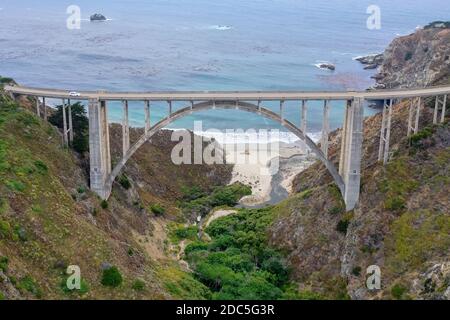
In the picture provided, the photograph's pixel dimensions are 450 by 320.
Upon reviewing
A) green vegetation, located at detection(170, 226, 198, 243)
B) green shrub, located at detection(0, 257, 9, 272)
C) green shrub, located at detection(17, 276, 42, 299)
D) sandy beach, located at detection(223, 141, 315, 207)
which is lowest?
sandy beach, located at detection(223, 141, 315, 207)

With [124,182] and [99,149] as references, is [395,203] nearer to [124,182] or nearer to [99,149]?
[124,182]

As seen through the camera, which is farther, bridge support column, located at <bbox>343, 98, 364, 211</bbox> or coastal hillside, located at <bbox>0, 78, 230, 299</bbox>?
bridge support column, located at <bbox>343, 98, 364, 211</bbox>

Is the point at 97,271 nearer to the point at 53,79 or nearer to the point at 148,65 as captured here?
the point at 53,79

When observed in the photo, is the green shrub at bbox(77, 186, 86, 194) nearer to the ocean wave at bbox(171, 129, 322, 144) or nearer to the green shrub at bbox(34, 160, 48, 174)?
the green shrub at bbox(34, 160, 48, 174)

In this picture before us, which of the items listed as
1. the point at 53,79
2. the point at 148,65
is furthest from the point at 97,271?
the point at 148,65

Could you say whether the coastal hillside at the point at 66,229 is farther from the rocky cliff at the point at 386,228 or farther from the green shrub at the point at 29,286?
the rocky cliff at the point at 386,228

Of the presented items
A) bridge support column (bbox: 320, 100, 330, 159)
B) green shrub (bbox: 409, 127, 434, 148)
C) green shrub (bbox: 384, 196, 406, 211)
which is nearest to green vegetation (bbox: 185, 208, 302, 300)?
bridge support column (bbox: 320, 100, 330, 159)
